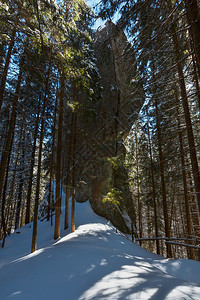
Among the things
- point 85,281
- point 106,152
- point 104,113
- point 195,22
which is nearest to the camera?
point 85,281

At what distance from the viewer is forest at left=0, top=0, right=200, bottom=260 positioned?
12.9 ft

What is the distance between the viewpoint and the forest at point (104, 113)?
12.9ft

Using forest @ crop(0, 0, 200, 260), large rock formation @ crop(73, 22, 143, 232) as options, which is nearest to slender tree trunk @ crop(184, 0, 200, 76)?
forest @ crop(0, 0, 200, 260)

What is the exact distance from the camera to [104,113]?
1617 cm

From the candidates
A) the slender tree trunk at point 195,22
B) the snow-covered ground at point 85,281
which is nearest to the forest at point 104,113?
the slender tree trunk at point 195,22

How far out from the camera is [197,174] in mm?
4863

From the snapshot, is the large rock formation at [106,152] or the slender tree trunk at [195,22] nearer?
the slender tree trunk at [195,22]

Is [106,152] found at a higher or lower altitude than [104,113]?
lower

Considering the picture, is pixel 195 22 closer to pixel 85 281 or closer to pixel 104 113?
pixel 85 281

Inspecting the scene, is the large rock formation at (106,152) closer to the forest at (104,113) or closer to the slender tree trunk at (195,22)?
the forest at (104,113)

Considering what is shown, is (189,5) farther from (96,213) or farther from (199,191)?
(96,213)

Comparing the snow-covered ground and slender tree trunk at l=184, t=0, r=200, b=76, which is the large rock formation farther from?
slender tree trunk at l=184, t=0, r=200, b=76

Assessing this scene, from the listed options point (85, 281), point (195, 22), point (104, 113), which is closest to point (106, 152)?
point (104, 113)

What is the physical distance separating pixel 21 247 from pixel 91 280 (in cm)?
715
